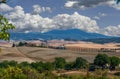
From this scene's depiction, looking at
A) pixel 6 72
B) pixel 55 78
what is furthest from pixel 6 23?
pixel 55 78

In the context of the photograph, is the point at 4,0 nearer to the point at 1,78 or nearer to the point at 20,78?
the point at 1,78

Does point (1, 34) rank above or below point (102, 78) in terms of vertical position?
above

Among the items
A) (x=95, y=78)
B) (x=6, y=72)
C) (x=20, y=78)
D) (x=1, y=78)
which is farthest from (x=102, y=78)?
(x=6, y=72)

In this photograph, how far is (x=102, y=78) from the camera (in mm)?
111312

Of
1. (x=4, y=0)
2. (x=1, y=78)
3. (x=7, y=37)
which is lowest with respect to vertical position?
(x=1, y=78)

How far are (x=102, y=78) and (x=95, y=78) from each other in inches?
91.2

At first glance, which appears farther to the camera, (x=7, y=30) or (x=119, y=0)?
(x=119, y=0)

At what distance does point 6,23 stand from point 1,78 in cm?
1439

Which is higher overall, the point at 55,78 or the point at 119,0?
the point at 119,0

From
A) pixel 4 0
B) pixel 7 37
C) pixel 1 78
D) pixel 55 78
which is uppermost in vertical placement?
pixel 4 0

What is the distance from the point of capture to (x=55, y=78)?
112 meters

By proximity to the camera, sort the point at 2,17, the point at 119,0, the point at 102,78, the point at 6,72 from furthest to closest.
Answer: the point at 102,78, the point at 119,0, the point at 6,72, the point at 2,17

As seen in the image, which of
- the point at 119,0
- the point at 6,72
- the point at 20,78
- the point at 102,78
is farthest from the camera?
the point at 102,78

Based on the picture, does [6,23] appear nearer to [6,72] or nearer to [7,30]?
[7,30]
